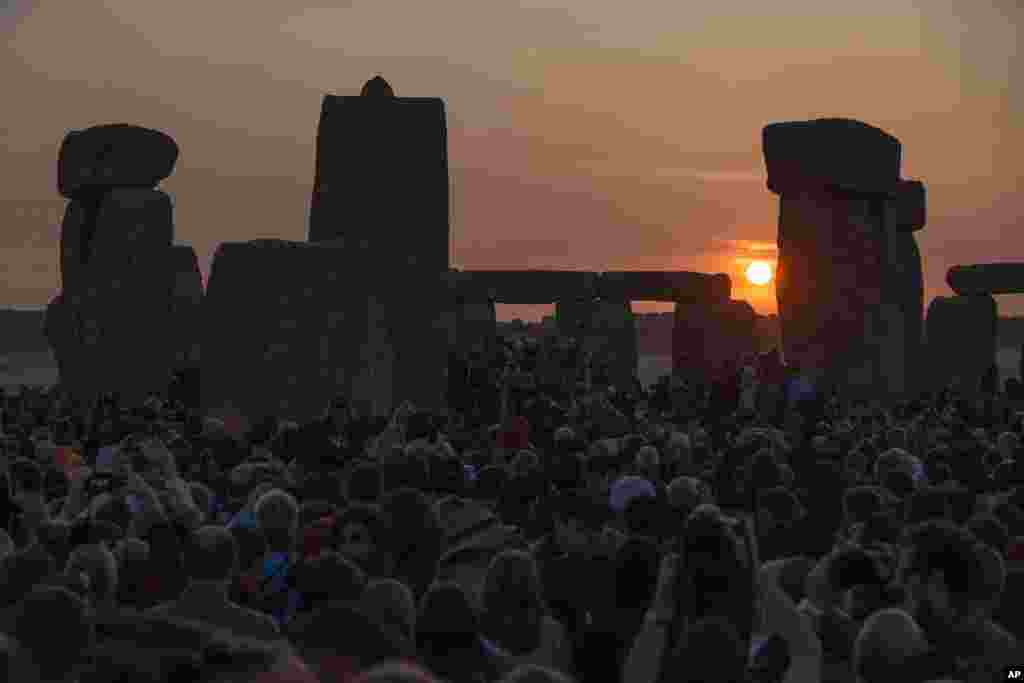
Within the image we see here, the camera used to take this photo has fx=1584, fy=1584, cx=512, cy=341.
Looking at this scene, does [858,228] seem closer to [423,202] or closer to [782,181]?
[782,181]

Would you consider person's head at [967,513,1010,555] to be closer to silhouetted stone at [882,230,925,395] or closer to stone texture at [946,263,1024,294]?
silhouetted stone at [882,230,925,395]

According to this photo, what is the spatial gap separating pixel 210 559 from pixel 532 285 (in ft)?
107

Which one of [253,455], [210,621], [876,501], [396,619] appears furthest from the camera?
[253,455]

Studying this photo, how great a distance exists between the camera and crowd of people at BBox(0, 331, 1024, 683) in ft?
13.6

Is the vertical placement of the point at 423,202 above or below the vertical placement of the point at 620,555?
above

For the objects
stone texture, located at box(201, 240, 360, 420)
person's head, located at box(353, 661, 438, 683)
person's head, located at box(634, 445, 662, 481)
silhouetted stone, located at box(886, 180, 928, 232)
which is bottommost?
person's head, located at box(634, 445, 662, 481)

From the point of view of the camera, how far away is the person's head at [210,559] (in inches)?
227

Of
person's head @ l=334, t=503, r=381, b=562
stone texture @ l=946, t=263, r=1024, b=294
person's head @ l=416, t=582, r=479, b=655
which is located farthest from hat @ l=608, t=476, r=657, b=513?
stone texture @ l=946, t=263, r=1024, b=294

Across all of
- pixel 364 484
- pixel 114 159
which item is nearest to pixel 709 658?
pixel 364 484

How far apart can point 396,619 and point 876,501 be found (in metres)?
2.98

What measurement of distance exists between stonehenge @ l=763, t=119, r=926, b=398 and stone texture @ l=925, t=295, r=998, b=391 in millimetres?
8322

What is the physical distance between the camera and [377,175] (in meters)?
19.8

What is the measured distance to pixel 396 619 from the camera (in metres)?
4.95

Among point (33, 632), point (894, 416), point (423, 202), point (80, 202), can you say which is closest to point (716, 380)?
point (894, 416)
